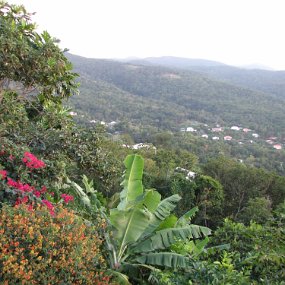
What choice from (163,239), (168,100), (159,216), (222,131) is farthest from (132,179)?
(168,100)

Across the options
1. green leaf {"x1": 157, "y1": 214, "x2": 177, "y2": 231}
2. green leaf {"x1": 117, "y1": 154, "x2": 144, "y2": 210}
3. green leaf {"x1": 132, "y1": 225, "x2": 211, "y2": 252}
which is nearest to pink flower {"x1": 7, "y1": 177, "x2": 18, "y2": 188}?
green leaf {"x1": 117, "y1": 154, "x2": 144, "y2": 210}

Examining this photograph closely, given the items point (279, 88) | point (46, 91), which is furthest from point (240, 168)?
point (279, 88)

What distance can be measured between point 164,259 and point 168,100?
74789 millimetres

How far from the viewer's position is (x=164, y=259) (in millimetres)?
5602

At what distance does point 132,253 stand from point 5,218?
273 cm

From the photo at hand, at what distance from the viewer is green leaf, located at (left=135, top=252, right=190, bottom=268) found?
538cm

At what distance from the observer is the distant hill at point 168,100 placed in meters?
59.0

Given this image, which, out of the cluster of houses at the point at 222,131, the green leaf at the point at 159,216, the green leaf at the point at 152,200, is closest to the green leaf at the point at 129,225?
the green leaf at the point at 159,216

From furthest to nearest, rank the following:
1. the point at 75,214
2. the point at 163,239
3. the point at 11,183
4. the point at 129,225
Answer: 1. the point at 163,239
2. the point at 129,225
3. the point at 75,214
4. the point at 11,183

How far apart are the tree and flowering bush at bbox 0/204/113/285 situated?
2083 mm

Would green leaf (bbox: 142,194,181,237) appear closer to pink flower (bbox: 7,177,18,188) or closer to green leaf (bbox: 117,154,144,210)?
green leaf (bbox: 117,154,144,210)

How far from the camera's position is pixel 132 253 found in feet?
19.5

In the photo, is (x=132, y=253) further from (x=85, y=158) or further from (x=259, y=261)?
(x=259, y=261)

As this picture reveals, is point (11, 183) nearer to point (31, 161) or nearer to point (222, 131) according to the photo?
point (31, 161)
